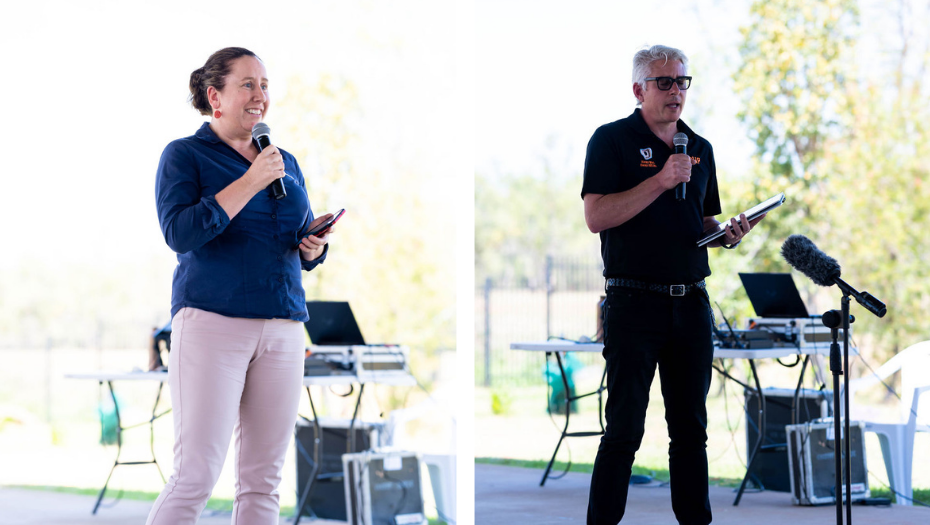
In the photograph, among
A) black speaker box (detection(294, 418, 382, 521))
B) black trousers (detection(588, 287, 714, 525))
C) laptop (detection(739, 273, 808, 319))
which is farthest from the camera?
laptop (detection(739, 273, 808, 319))

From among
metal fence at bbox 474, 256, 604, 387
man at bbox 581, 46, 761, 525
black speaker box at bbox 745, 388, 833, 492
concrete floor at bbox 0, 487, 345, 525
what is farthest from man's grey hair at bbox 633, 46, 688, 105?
metal fence at bbox 474, 256, 604, 387

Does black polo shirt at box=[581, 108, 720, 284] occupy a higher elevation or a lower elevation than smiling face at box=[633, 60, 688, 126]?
lower

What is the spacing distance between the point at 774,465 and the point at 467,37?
312 centimetres

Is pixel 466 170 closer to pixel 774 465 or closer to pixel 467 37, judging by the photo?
pixel 467 37

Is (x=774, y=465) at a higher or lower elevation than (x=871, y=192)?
lower

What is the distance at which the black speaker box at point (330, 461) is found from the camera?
13.4 ft

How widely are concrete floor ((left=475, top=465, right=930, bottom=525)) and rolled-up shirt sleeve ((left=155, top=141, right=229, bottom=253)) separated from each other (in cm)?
243

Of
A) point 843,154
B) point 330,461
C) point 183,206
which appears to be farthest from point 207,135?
point 843,154

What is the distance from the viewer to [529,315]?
31.8ft

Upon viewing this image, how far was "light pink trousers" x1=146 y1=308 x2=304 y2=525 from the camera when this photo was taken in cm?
208

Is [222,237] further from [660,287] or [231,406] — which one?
[660,287]

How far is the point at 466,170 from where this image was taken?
248cm

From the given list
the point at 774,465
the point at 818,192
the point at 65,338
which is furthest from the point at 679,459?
the point at 65,338

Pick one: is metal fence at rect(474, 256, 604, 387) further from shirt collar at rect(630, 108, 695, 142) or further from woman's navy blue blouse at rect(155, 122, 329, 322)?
woman's navy blue blouse at rect(155, 122, 329, 322)
